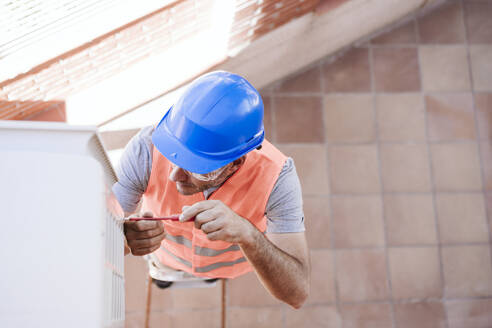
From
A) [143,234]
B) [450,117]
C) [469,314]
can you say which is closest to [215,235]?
[143,234]

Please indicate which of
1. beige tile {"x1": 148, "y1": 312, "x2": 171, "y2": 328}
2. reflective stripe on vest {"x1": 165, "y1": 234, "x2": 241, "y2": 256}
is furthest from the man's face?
beige tile {"x1": 148, "y1": 312, "x2": 171, "y2": 328}

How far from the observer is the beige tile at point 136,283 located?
2357mm

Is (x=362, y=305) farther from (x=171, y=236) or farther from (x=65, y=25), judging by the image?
(x=65, y=25)

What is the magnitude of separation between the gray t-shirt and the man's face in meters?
0.05

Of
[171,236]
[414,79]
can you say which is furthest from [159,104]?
[414,79]

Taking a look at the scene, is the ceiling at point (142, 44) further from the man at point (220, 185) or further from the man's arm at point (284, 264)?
the man's arm at point (284, 264)

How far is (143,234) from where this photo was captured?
103cm

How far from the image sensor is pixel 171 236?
1.57m

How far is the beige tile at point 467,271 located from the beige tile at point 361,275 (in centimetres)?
42

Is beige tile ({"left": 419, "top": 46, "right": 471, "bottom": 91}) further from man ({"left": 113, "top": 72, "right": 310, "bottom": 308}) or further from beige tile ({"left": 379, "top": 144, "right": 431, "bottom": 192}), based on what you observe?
man ({"left": 113, "top": 72, "right": 310, "bottom": 308})

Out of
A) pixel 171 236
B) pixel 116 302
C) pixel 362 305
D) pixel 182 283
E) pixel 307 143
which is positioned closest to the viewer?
pixel 116 302

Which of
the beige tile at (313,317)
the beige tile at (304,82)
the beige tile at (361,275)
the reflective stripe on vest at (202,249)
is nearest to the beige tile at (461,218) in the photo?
the beige tile at (361,275)

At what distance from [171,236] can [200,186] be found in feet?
1.33

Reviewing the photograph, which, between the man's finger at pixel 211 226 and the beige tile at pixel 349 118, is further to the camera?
the beige tile at pixel 349 118
